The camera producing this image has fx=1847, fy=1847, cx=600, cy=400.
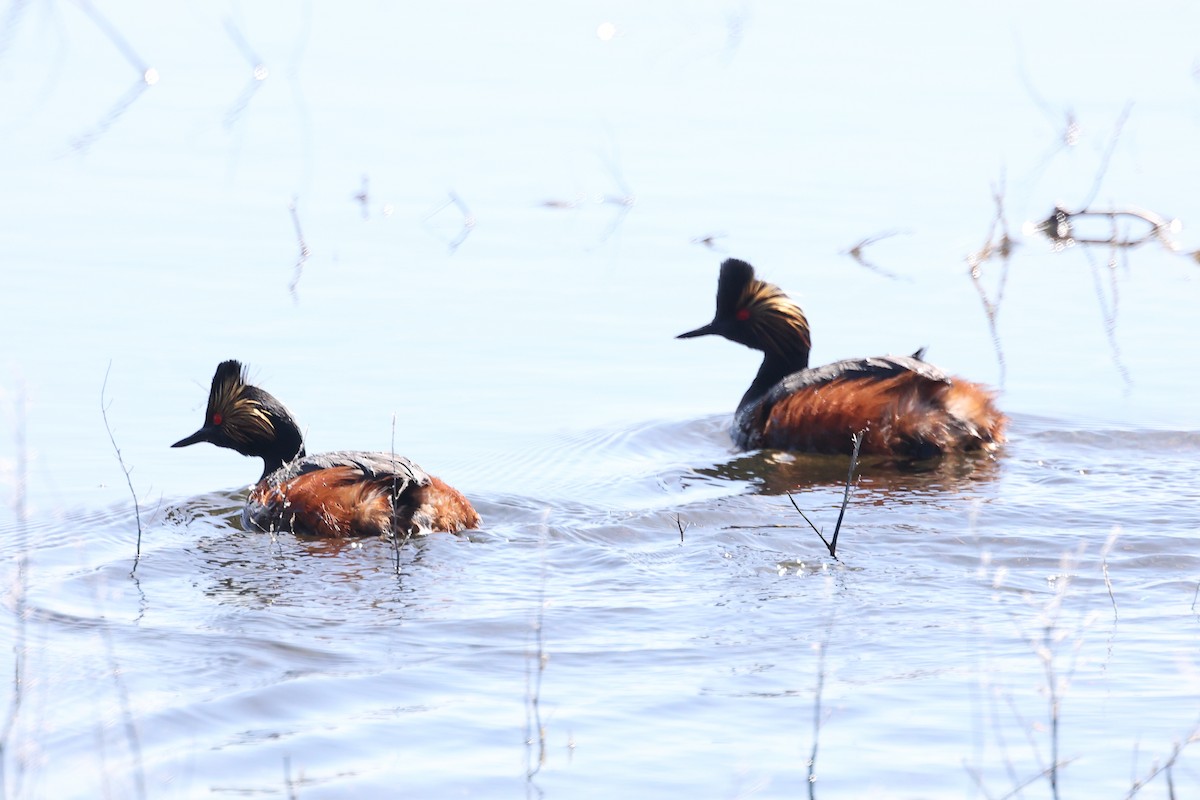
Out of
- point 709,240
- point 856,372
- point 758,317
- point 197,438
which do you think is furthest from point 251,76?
point 856,372

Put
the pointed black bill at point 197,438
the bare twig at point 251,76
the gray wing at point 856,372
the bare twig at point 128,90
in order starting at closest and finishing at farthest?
the pointed black bill at point 197,438 < the gray wing at point 856,372 < the bare twig at point 128,90 < the bare twig at point 251,76

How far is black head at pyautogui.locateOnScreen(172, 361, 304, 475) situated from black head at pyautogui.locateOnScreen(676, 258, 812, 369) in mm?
2973

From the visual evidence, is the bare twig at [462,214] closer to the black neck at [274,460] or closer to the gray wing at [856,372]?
the gray wing at [856,372]

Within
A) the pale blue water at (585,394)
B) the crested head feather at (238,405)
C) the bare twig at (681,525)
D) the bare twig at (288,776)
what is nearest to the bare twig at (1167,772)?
the pale blue water at (585,394)

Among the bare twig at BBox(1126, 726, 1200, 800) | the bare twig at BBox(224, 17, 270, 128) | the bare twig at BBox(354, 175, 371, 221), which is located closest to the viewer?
the bare twig at BBox(1126, 726, 1200, 800)

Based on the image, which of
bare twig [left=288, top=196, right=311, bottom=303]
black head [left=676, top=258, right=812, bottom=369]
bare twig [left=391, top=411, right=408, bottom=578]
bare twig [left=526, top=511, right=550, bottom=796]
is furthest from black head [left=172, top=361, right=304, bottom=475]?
bare twig [left=526, top=511, right=550, bottom=796]

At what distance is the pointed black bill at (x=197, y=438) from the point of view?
920cm

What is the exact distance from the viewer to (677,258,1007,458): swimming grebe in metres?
10.1

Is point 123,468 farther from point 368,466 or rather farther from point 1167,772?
point 1167,772

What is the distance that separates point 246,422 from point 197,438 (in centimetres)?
27

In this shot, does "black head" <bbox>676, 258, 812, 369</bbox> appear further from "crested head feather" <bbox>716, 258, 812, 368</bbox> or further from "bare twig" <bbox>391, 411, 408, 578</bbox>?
"bare twig" <bbox>391, 411, 408, 578</bbox>

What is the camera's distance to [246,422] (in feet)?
30.0

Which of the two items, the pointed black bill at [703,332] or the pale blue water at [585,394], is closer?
the pale blue water at [585,394]

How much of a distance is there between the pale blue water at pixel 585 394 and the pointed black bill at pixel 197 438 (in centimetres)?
26
